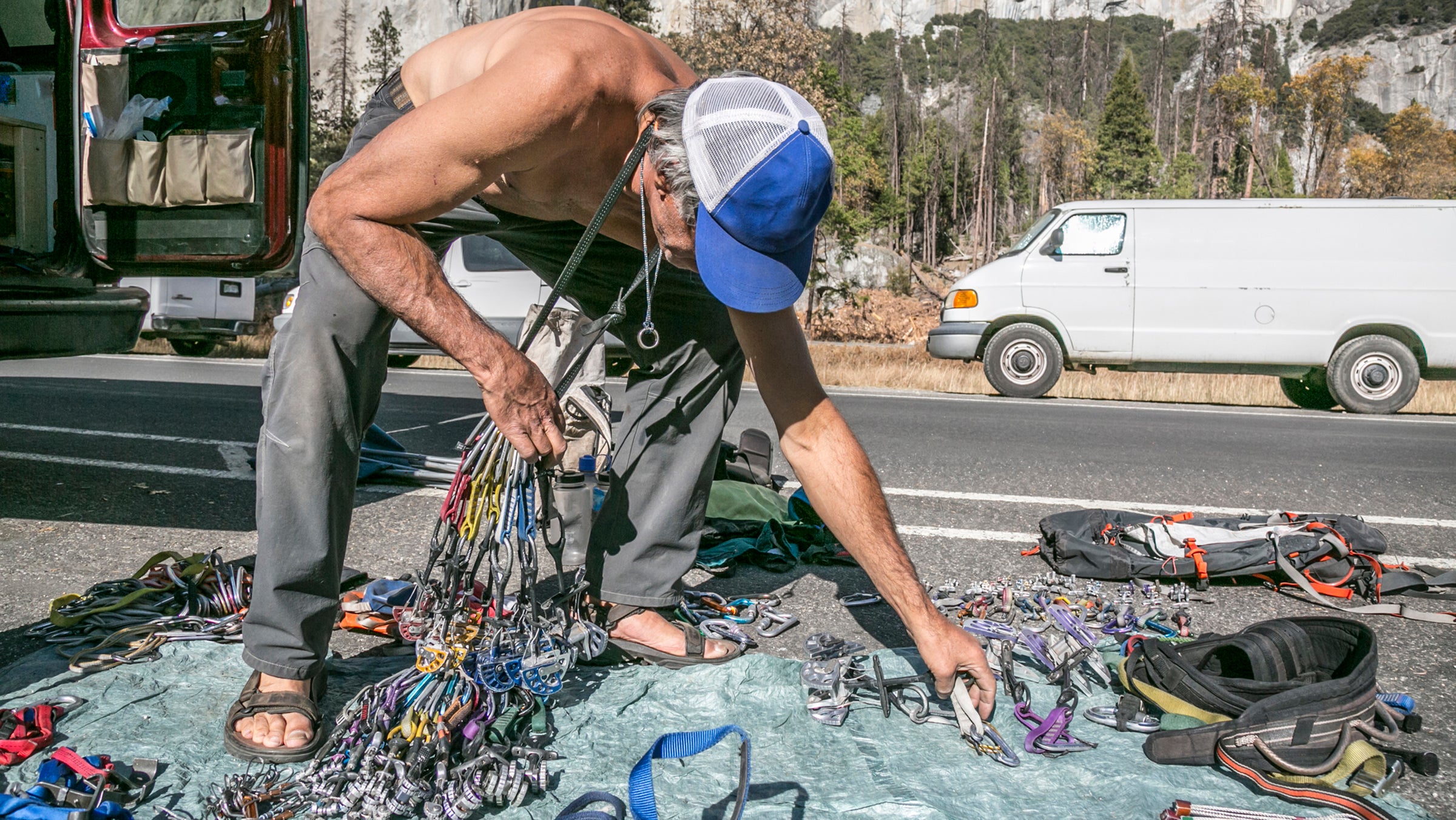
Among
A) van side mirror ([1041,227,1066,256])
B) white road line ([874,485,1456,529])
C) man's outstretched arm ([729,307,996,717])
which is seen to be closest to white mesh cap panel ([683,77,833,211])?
man's outstretched arm ([729,307,996,717])

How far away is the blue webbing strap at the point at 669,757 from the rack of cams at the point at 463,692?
0.93ft

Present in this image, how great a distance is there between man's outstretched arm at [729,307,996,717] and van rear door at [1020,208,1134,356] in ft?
30.0

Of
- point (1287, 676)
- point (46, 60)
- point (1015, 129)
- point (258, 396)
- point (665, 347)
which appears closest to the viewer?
point (1287, 676)

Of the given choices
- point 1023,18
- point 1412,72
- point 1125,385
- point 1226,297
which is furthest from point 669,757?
point 1023,18

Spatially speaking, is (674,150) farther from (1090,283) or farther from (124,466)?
(1090,283)

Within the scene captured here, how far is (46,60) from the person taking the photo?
4.43 metres

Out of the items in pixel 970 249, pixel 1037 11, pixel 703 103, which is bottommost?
pixel 970 249

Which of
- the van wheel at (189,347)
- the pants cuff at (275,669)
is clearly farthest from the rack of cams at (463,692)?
the van wheel at (189,347)

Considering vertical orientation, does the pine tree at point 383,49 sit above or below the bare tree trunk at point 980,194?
above

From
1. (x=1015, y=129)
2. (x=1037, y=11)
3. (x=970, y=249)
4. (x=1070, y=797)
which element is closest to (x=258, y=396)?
(x=1070, y=797)

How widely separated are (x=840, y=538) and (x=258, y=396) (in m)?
6.97

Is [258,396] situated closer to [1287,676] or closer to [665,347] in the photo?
[665,347]

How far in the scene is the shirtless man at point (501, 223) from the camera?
6.10 feet

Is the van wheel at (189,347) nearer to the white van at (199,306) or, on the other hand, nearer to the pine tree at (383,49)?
the white van at (199,306)
